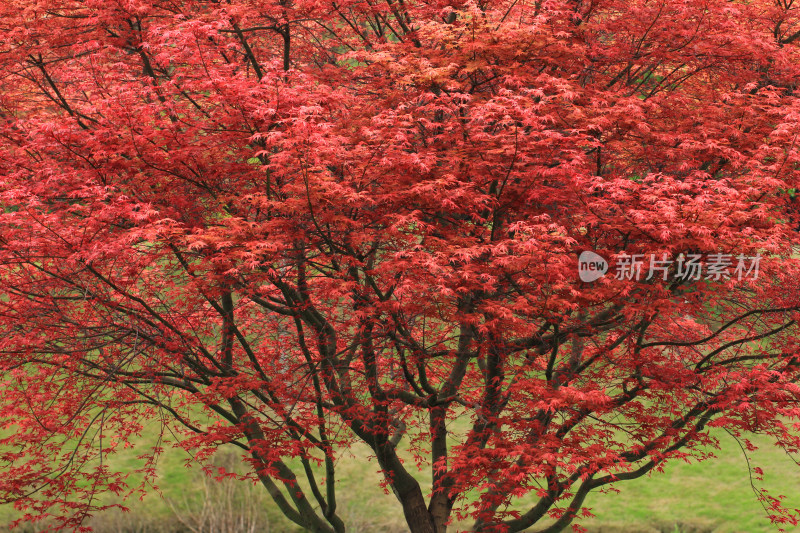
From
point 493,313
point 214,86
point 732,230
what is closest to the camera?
point 732,230

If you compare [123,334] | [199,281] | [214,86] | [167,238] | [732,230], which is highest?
[214,86]

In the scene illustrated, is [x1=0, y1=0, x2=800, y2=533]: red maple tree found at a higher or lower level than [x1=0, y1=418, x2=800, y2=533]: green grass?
higher

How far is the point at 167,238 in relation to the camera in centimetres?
512

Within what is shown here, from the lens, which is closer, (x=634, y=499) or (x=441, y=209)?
(x=441, y=209)

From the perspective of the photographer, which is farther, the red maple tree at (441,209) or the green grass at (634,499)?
the green grass at (634,499)

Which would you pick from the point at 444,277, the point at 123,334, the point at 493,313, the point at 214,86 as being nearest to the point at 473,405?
the point at 493,313

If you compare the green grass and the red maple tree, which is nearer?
the red maple tree

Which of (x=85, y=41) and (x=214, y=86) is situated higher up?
(x=85, y=41)

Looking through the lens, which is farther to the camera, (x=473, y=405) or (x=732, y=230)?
(x=473, y=405)

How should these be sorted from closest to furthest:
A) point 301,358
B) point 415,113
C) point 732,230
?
point 732,230 < point 415,113 < point 301,358

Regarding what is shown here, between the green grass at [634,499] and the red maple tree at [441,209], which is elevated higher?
the red maple tree at [441,209]

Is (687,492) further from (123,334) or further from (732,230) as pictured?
(123,334)

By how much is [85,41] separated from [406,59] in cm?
352

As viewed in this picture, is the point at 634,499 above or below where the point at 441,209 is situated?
below
